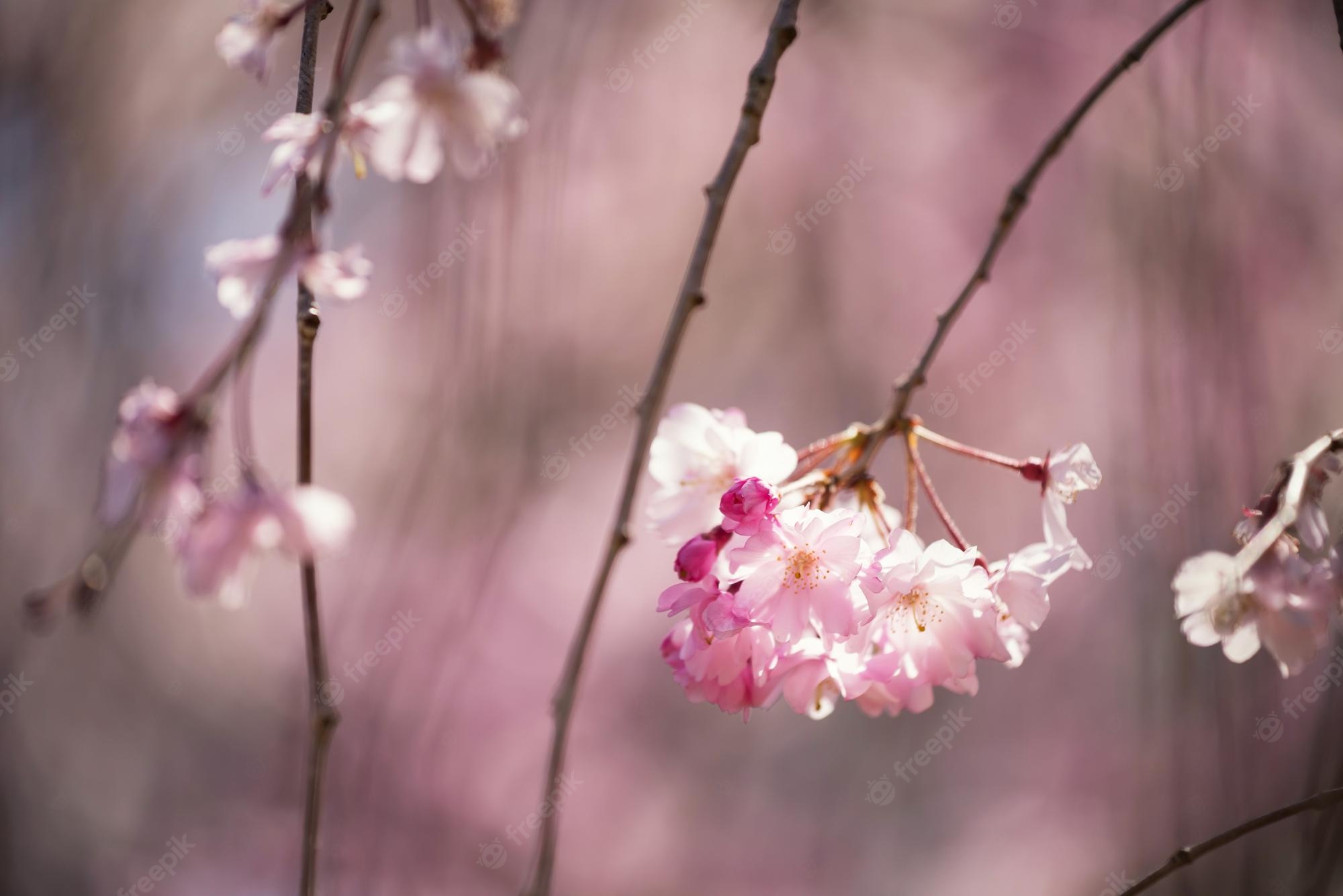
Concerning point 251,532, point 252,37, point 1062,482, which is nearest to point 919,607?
point 1062,482

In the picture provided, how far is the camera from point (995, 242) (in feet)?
1.50

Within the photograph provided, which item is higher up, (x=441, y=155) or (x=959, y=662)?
(x=441, y=155)

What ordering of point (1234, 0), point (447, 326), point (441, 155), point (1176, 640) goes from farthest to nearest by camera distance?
point (447, 326) → point (1234, 0) → point (1176, 640) → point (441, 155)

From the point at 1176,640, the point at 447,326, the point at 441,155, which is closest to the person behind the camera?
the point at 441,155

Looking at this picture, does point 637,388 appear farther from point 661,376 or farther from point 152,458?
point 152,458

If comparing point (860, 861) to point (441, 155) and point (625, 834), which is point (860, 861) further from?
point (441, 155)

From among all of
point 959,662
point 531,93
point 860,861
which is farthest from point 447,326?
point 959,662

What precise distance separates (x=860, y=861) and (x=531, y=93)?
4.96 feet

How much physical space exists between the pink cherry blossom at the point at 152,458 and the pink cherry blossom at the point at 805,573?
228 mm

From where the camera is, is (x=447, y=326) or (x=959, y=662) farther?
(x=447, y=326)

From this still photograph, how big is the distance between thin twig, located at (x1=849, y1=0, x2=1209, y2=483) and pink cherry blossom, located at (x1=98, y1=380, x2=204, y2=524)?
300mm

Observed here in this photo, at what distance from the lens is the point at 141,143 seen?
1.56 metres

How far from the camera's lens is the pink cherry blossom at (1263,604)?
36cm

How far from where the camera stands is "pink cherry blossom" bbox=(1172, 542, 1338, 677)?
0.36m
